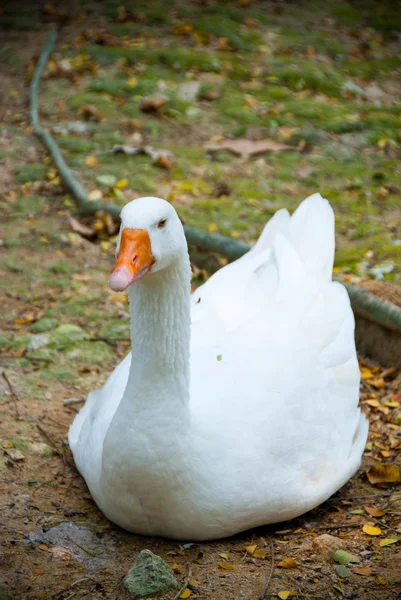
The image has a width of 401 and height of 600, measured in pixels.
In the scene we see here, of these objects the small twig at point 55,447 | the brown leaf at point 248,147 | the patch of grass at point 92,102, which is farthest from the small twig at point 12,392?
the patch of grass at point 92,102

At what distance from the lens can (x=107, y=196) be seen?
6.75 metres

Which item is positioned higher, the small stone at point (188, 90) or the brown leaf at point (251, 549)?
the brown leaf at point (251, 549)

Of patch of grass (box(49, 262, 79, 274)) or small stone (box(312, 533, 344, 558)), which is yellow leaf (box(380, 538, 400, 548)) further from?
patch of grass (box(49, 262, 79, 274))

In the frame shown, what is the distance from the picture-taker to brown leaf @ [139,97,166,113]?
26.5ft

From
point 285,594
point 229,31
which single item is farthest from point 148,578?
point 229,31

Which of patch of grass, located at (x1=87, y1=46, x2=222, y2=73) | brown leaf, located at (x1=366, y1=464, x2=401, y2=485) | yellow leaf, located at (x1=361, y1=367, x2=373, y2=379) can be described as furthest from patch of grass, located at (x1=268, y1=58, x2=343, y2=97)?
brown leaf, located at (x1=366, y1=464, x2=401, y2=485)

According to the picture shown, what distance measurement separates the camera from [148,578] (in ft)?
9.97

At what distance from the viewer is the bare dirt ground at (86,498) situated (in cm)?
320

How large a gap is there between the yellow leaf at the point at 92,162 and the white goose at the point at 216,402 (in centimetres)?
315

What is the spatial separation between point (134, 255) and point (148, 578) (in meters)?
1.23

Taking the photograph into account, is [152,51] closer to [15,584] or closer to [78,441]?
[78,441]

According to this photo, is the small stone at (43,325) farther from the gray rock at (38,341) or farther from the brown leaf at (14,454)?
the brown leaf at (14,454)

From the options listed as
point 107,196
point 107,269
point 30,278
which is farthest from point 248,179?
point 30,278

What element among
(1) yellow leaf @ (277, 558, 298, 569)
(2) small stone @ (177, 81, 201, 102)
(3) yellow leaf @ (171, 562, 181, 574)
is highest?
(1) yellow leaf @ (277, 558, 298, 569)
